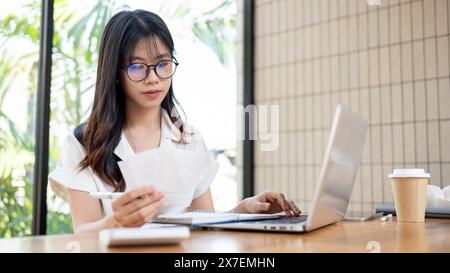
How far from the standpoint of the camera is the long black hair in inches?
57.0

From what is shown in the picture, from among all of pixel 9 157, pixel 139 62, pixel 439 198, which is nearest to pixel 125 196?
pixel 139 62

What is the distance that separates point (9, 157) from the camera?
2.54 meters

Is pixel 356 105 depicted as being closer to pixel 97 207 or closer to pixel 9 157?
pixel 9 157

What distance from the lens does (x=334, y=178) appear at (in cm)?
95

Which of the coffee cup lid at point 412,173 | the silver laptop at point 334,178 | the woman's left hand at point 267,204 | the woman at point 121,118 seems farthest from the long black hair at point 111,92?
the coffee cup lid at point 412,173

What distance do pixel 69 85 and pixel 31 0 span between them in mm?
445

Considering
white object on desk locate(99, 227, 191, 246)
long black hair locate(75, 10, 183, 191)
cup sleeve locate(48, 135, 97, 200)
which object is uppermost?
long black hair locate(75, 10, 183, 191)

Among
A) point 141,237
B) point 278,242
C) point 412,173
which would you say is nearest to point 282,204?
point 412,173

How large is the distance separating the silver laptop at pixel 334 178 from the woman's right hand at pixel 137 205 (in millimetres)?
161

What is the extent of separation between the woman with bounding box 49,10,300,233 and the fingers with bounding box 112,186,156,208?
458 millimetres

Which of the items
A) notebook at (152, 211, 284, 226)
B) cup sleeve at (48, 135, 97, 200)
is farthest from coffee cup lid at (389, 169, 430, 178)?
cup sleeve at (48, 135, 97, 200)

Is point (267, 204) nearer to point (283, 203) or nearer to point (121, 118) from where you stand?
point (283, 203)

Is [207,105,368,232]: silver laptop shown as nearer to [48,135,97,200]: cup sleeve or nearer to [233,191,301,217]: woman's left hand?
[233,191,301,217]: woman's left hand

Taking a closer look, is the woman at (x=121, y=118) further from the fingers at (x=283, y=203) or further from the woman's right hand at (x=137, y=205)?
the woman's right hand at (x=137, y=205)
